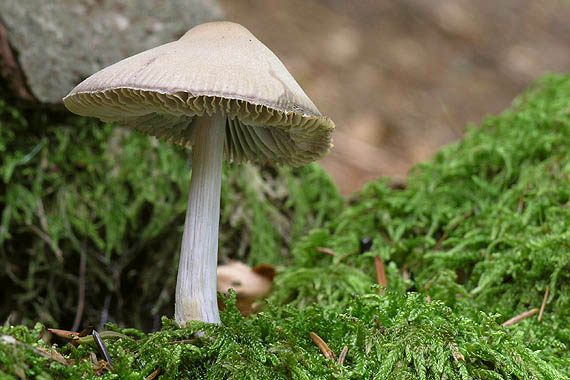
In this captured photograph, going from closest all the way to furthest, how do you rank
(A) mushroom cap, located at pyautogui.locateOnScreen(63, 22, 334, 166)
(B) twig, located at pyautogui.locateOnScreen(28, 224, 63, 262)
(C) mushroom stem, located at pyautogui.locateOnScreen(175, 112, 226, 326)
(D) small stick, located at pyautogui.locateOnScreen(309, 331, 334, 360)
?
(A) mushroom cap, located at pyautogui.locateOnScreen(63, 22, 334, 166)
(D) small stick, located at pyautogui.locateOnScreen(309, 331, 334, 360)
(C) mushroom stem, located at pyautogui.locateOnScreen(175, 112, 226, 326)
(B) twig, located at pyautogui.locateOnScreen(28, 224, 63, 262)

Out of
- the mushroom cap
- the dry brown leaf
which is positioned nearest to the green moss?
the dry brown leaf

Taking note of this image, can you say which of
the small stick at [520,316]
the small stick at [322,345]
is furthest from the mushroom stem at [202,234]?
the small stick at [520,316]

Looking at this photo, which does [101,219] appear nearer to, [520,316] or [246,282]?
[246,282]

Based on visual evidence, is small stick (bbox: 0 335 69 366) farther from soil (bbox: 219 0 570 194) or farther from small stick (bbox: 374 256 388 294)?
soil (bbox: 219 0 570 194)

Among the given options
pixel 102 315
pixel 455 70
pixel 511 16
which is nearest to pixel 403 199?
pixel 102 315

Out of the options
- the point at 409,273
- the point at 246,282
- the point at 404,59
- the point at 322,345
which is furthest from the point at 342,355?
the point at 404,59

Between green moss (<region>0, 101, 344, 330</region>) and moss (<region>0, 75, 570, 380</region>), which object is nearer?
moss (<region>0, 75, 570, 380</region>)
